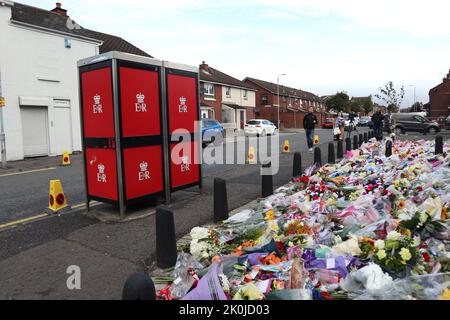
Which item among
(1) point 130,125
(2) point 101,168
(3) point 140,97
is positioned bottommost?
(2) point 101,168

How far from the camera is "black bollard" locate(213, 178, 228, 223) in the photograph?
5.55 metres

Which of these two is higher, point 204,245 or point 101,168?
point 101,168

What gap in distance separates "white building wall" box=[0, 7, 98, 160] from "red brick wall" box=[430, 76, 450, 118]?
58964 mm

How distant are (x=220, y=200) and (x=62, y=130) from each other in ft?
48.1

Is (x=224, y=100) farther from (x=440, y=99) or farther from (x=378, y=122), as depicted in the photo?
(x=440, y=99)

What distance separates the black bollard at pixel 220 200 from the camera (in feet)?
18.2

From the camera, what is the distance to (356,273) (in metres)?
3.03

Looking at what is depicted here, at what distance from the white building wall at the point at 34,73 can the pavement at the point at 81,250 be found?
10.8 meters

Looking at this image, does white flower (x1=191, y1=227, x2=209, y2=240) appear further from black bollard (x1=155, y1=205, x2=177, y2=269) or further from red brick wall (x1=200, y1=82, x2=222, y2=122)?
red brick wall (x1=200, y1=82, x2=222, y2=122)

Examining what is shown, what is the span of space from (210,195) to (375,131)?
41.2 feet

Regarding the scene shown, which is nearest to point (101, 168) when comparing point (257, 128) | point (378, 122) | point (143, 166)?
Answer: point (143, 166)

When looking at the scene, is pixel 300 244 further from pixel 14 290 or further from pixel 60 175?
pixel 60 175

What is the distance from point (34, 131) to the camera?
16.4m

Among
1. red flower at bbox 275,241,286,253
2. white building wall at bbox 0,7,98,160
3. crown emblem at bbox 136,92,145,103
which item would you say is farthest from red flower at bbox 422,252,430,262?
white building wall at bbox 0,7,98,160
